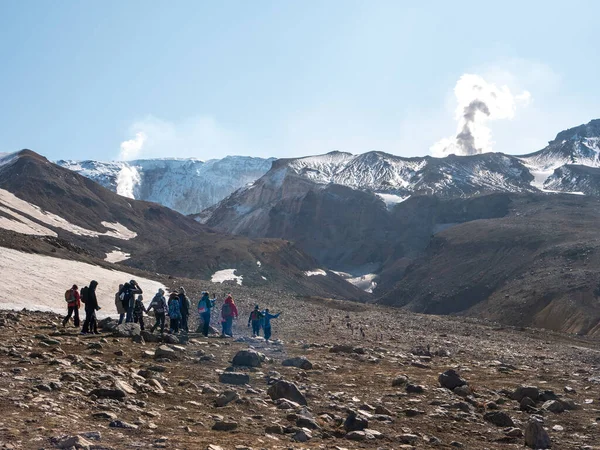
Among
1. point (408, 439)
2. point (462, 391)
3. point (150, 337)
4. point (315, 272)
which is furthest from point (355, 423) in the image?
point (315, 272)

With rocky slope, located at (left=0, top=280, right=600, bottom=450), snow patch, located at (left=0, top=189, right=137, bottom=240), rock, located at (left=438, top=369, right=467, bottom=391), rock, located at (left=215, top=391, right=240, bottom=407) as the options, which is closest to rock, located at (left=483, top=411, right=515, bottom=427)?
rocky slope, located at (left=0, top=280, right=600, bottom=450)

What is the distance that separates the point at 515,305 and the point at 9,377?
7595 centimetres

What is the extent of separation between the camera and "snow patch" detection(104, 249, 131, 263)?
122200 millimetres

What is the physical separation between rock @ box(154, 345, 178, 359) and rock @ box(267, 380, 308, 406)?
470 centimetres

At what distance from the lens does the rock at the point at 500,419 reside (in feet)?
38.0

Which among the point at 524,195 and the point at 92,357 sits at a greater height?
the point at 524,195

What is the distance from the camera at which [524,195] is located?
174250mm

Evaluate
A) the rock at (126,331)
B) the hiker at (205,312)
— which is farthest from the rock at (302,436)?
the hiker at (205,312)

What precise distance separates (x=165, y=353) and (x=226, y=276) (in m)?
88.2

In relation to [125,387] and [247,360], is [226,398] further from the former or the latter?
[247,360]

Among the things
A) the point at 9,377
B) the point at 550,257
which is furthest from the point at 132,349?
the point at 550,257

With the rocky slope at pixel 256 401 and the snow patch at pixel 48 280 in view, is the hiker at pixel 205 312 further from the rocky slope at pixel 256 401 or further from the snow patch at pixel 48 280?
the snow patch at pixel 48 280

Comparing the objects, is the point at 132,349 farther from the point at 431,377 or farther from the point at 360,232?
the point at 360,232

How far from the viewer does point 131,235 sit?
166 m
